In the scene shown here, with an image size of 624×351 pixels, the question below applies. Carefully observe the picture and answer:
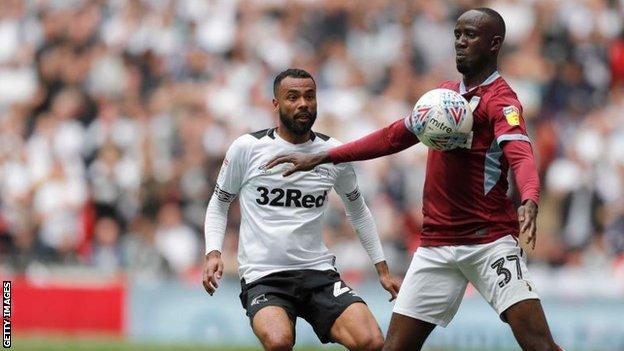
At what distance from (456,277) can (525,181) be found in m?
1.22

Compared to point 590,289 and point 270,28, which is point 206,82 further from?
point 590,289

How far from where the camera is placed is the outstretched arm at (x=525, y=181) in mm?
8312

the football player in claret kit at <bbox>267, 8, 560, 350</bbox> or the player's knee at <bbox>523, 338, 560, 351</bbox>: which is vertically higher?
the football player in claret kit at <bbox>267, 8, 560, 350</bbox>

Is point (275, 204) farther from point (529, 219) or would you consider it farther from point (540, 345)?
point (529, 219)

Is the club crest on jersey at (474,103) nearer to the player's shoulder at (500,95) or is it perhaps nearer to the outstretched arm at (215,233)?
the player's shoulder at (500,95)

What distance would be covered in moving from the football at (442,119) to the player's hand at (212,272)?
174 cm

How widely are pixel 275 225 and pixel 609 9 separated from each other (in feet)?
36.6

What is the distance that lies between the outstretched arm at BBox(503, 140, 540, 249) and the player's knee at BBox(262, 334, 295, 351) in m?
1.91

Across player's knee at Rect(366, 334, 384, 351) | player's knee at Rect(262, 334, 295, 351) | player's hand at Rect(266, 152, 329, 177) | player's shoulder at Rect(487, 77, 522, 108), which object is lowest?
player's knee at Rect(366, 334, 384, 351)

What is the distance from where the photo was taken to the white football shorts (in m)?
9.25

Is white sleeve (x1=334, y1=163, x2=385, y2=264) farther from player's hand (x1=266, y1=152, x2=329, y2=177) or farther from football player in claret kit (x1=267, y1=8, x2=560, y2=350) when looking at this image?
player's hand (x1=266, y1=152, x2=329, y2=177)

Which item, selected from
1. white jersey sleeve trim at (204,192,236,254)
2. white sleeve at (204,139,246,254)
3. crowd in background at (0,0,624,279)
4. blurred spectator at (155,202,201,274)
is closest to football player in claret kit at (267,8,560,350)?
white sleeve at (204,139,246,254)

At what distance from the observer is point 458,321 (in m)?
17.1

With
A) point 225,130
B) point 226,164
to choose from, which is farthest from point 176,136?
point 226,164
